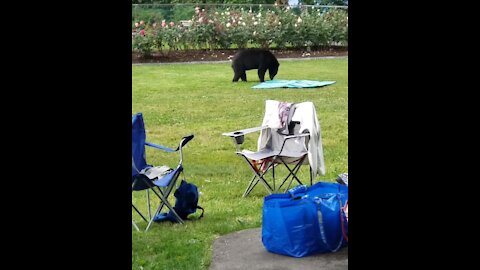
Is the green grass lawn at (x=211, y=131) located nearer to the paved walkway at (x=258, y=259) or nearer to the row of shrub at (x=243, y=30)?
the paved walkway at (x=258, y=259)

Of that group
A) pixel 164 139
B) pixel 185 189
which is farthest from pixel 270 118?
pixel 164 139

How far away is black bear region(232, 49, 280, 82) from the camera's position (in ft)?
36.6

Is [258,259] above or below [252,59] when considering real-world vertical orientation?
below

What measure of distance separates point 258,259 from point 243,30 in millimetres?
9983

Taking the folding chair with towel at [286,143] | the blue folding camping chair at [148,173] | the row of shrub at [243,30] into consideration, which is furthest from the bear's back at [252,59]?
the blue folding camping chair at [148,173]

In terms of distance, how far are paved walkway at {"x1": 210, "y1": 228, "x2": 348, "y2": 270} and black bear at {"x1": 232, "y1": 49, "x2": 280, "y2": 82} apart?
7128 millimetres

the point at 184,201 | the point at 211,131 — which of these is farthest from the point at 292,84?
the point at 184,201

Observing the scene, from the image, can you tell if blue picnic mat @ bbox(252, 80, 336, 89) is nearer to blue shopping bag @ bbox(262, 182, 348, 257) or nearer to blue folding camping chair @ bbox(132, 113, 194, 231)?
blue folding camping chair @ bbox(132, 113, 194, 231)

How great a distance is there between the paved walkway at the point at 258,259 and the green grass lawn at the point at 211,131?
9 cm

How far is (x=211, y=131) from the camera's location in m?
8.33

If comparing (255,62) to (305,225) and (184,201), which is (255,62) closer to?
(184,201)
